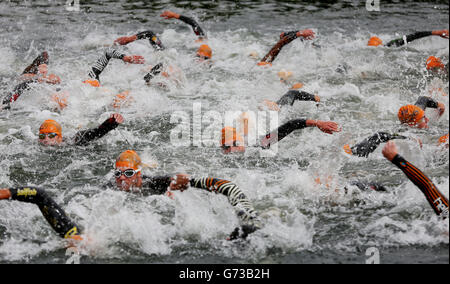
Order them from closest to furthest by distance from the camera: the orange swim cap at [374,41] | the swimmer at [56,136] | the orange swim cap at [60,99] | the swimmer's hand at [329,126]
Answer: the swimmer's hand at [329,126] → the swimmer at [56,136] → the orange swim cap at [60,99] → the orange swim cap at [374,41]

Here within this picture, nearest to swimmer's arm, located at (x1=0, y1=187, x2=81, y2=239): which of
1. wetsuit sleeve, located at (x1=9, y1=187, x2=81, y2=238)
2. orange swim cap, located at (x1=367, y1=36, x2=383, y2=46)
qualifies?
wetsuit sleeve, located at (x1=9, y1=187, x2=81, y2=238)

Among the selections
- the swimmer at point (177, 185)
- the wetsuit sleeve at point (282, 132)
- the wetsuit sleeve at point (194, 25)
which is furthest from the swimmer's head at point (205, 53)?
the swimmer at point (177, 185)

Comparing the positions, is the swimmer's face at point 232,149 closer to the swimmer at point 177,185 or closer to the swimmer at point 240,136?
the swimmer at point 240,136

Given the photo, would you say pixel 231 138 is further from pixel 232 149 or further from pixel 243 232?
pixel 243 232

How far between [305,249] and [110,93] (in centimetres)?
648

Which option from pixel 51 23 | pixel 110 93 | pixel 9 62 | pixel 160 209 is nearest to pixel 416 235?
pixel 160 209

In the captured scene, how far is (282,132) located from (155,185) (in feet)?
7.61

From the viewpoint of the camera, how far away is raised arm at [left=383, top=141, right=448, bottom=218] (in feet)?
18.3

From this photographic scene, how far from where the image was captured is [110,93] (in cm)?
1131

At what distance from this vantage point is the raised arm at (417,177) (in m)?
5.57

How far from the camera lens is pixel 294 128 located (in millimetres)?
8289

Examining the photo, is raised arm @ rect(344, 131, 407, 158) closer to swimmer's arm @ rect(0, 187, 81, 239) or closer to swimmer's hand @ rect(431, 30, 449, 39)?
swimmer's arm @ rect(0, 187, 81, 239)

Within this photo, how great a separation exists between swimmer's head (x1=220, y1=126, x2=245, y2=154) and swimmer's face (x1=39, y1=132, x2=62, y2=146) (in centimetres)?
275

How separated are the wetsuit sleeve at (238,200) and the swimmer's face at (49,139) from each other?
Result: 3391 millimetres
